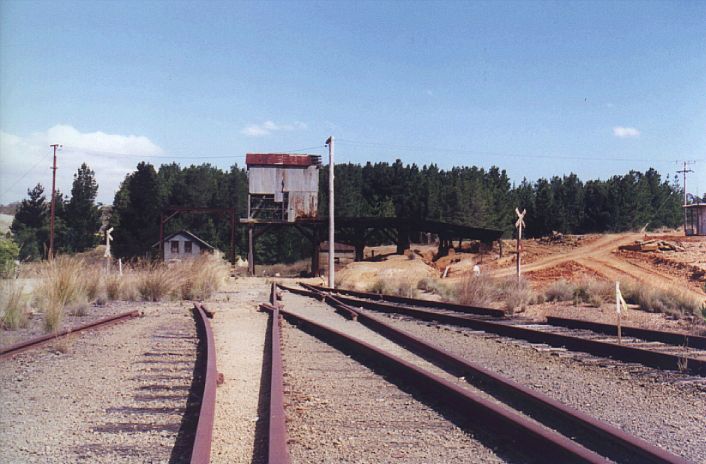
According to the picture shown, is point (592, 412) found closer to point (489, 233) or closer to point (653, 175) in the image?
point (489, 233)

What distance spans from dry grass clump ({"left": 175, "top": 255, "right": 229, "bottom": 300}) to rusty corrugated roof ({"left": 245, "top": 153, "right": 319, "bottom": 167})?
22.4 metres

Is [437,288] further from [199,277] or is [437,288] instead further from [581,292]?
[199,277]

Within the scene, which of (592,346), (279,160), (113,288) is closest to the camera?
(592,346)

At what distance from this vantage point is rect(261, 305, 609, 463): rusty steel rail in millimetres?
3896

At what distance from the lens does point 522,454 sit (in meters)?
4.27

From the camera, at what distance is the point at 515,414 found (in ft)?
15.8

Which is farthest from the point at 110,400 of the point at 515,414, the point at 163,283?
the point at 163,283

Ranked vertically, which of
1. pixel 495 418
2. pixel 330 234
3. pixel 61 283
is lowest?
pixel 495 418

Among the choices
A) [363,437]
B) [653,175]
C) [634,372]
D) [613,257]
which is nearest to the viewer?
[363,437]

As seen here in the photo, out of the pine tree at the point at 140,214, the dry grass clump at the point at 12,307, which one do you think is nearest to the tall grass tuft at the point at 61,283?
the dry grass clump at the point at 12,307

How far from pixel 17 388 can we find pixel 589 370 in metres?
6.10

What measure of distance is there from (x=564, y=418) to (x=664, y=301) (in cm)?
1384

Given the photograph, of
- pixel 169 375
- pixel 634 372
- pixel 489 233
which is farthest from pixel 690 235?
pixel 169 375

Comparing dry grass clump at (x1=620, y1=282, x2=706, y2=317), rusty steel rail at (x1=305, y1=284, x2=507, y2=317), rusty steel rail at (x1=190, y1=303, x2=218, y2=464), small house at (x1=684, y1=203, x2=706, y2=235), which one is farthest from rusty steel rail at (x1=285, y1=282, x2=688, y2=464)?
small house at (x1=684, y1=203, x2=706, y2=235)
